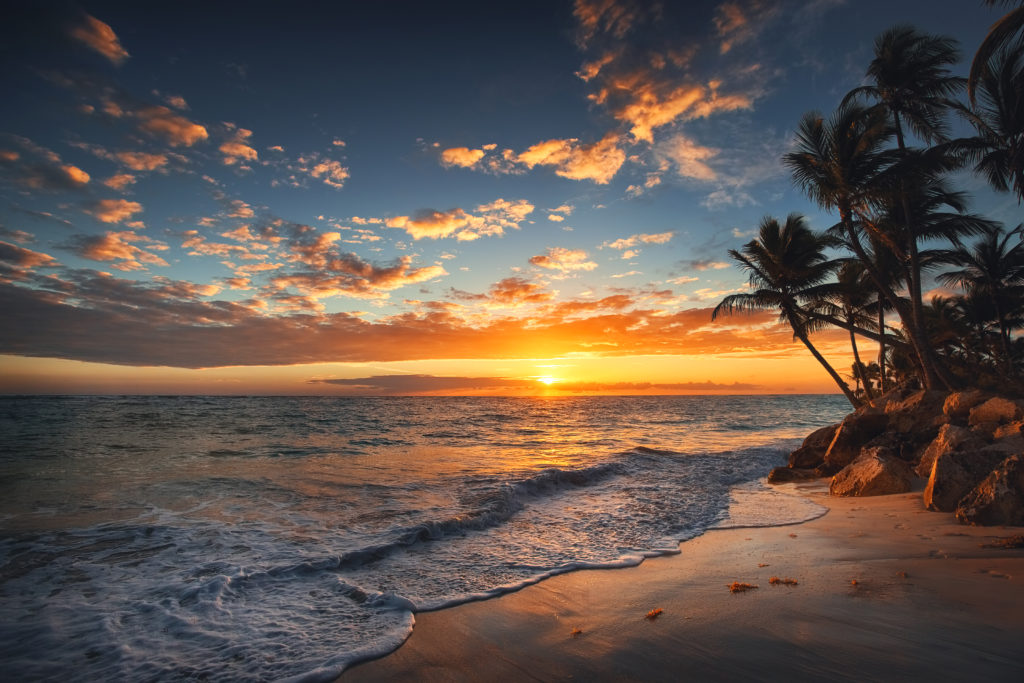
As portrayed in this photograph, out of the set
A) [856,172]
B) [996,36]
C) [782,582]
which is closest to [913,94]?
[856,172]

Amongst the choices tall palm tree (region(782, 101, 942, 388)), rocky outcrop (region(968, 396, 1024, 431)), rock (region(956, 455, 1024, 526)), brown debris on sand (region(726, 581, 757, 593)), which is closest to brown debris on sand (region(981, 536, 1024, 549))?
rock (region(956, 455, 1024, 526))

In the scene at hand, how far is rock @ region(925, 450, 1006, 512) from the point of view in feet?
25.0

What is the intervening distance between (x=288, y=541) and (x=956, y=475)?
37.7 feet

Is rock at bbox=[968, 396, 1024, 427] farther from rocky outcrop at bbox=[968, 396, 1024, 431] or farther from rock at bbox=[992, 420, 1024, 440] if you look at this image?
rock at bbox=[992, 420, 1024, 440]

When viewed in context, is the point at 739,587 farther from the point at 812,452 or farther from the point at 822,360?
the point at 822,360

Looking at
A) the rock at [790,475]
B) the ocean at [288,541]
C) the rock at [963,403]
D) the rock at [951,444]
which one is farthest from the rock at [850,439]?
the rock at [951,444]

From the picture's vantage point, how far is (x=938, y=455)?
9289 mm

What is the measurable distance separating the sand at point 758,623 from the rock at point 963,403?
27.6 ft

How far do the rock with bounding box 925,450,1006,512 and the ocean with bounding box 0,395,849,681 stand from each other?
1.84 metres

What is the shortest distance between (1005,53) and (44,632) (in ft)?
74.2

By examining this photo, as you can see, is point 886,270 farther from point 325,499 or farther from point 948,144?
point 325,499

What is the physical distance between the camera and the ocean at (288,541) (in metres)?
4.31

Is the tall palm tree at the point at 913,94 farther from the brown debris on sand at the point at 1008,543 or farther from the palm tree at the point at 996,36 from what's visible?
the brown debris on sand at the point at 1008,543

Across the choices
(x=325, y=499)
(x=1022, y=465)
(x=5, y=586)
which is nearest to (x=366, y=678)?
(x=5, y=586)
